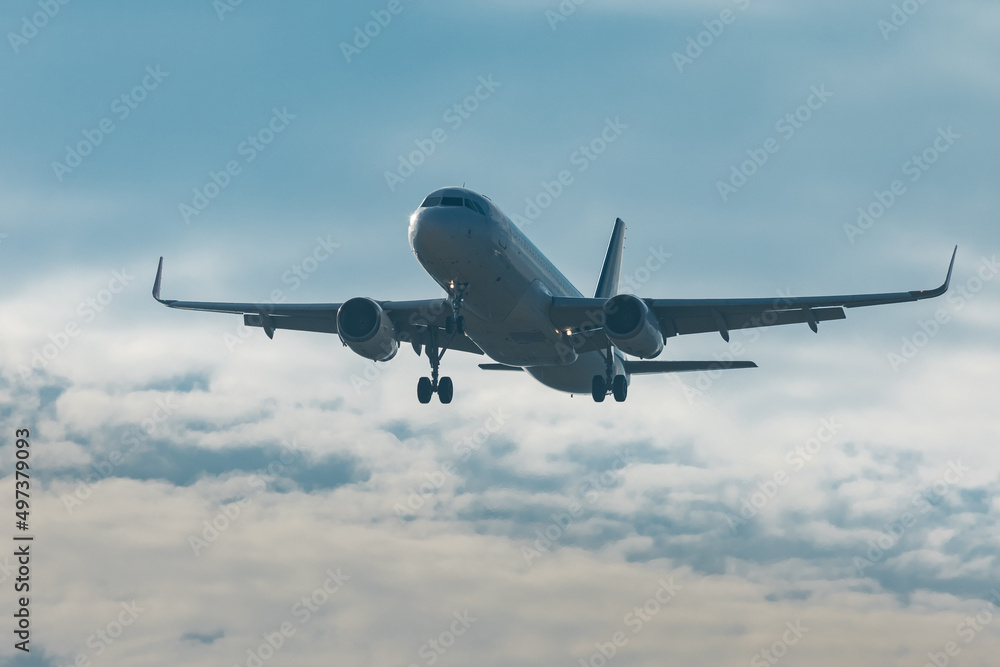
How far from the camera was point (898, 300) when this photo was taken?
41594 millimetres

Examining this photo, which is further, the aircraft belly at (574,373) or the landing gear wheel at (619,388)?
the aircraft belly at (574,373)

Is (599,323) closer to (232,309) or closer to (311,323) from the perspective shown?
(311,323)

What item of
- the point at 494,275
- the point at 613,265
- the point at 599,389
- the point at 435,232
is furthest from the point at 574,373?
the point at 613,265

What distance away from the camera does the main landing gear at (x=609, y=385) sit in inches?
1944

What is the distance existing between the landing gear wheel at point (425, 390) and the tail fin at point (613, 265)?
18.6 metres

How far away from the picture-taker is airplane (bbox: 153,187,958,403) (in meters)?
40.5

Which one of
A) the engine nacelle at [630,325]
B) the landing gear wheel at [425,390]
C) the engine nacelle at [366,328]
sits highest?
the engine nacelle at [630,325]

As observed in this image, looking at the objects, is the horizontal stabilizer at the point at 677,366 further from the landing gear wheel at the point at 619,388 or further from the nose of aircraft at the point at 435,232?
the nose of aircraft at the point at 435,232

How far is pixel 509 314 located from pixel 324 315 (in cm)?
1009

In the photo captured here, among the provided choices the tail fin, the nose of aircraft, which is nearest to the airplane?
the nose of aircraft

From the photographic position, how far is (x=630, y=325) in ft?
143

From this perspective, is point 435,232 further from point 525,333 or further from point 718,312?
point 718,312

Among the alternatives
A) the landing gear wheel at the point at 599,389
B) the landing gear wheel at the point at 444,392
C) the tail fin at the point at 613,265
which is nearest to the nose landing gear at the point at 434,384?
the landing gear wheel at the point at 444,392

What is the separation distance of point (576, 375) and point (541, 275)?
24.6 ft
